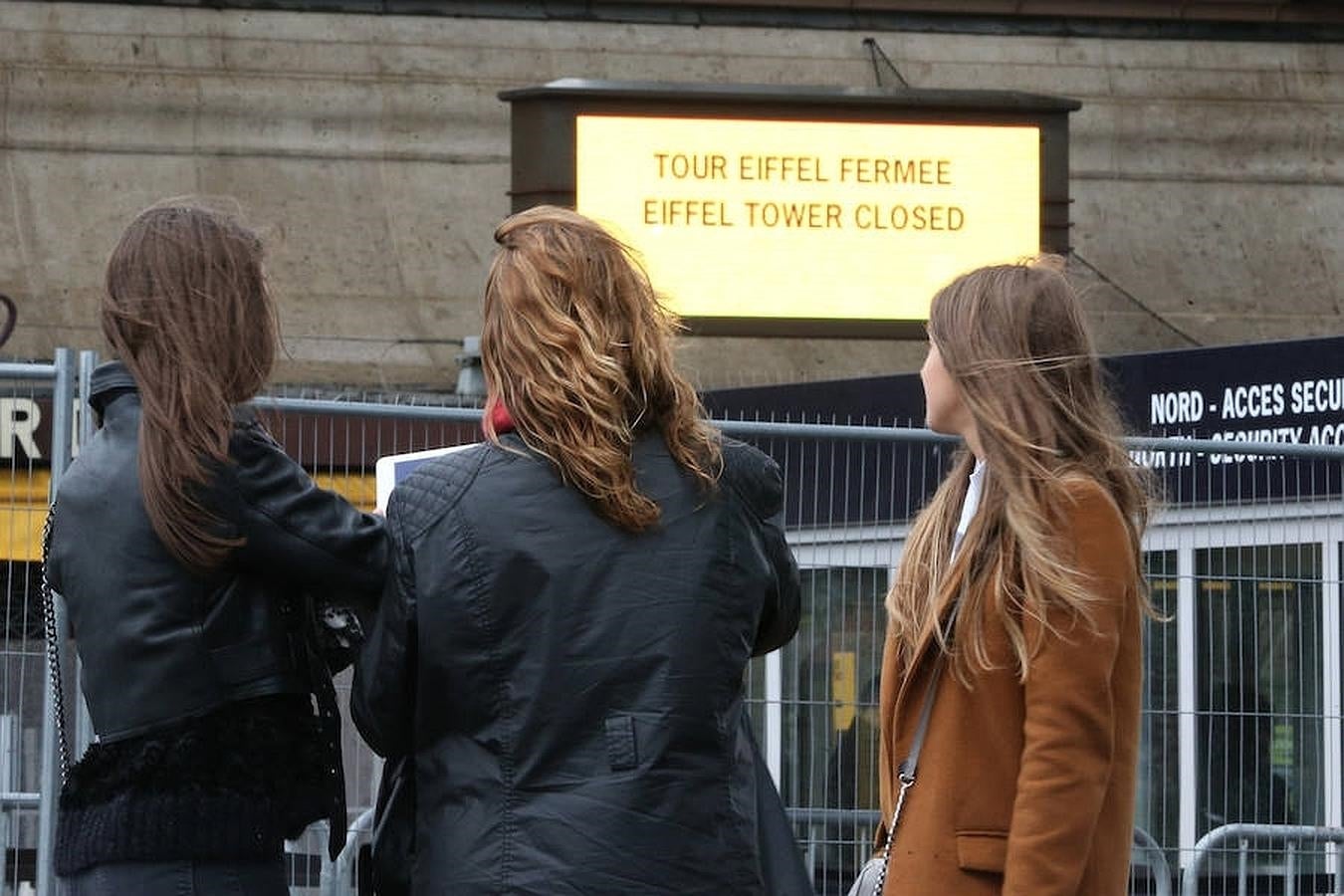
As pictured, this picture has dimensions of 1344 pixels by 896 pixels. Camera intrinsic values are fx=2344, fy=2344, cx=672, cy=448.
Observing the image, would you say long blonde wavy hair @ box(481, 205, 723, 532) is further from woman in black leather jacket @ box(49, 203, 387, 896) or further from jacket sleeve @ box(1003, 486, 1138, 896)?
jacket sleeve @ box(1003, 486, 1138, 896)

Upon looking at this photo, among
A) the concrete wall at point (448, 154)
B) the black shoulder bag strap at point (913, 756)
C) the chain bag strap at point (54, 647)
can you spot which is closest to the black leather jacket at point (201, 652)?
the chain bag strap at point (54, 647)

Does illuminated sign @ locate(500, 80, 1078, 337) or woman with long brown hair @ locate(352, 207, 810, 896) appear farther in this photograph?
illuminated sign @ locate(500, 80, 1078, 337)

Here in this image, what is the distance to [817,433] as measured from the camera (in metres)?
5.98

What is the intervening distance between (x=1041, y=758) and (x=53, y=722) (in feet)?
10.0

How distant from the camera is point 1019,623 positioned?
10.5 ft

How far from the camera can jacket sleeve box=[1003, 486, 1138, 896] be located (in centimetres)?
307

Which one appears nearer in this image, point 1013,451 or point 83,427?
point 1013,451

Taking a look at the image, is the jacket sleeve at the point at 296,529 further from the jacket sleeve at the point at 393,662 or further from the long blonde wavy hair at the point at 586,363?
the long blonde wavy hair at the point at 586,363

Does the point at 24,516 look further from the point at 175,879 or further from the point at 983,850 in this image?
the point at 983,850

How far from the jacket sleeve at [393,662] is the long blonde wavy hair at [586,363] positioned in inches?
7.8

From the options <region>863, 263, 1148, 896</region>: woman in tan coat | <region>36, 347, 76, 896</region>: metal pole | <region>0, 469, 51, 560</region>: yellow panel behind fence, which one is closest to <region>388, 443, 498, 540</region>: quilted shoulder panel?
<region>863, 263, 1148, 896</region>: woman in tan coat

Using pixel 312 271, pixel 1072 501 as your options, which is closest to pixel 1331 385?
pixel 1072 501

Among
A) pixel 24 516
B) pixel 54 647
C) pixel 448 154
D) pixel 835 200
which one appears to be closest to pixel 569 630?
pixel 54 647

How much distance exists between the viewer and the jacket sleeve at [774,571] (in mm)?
3191
